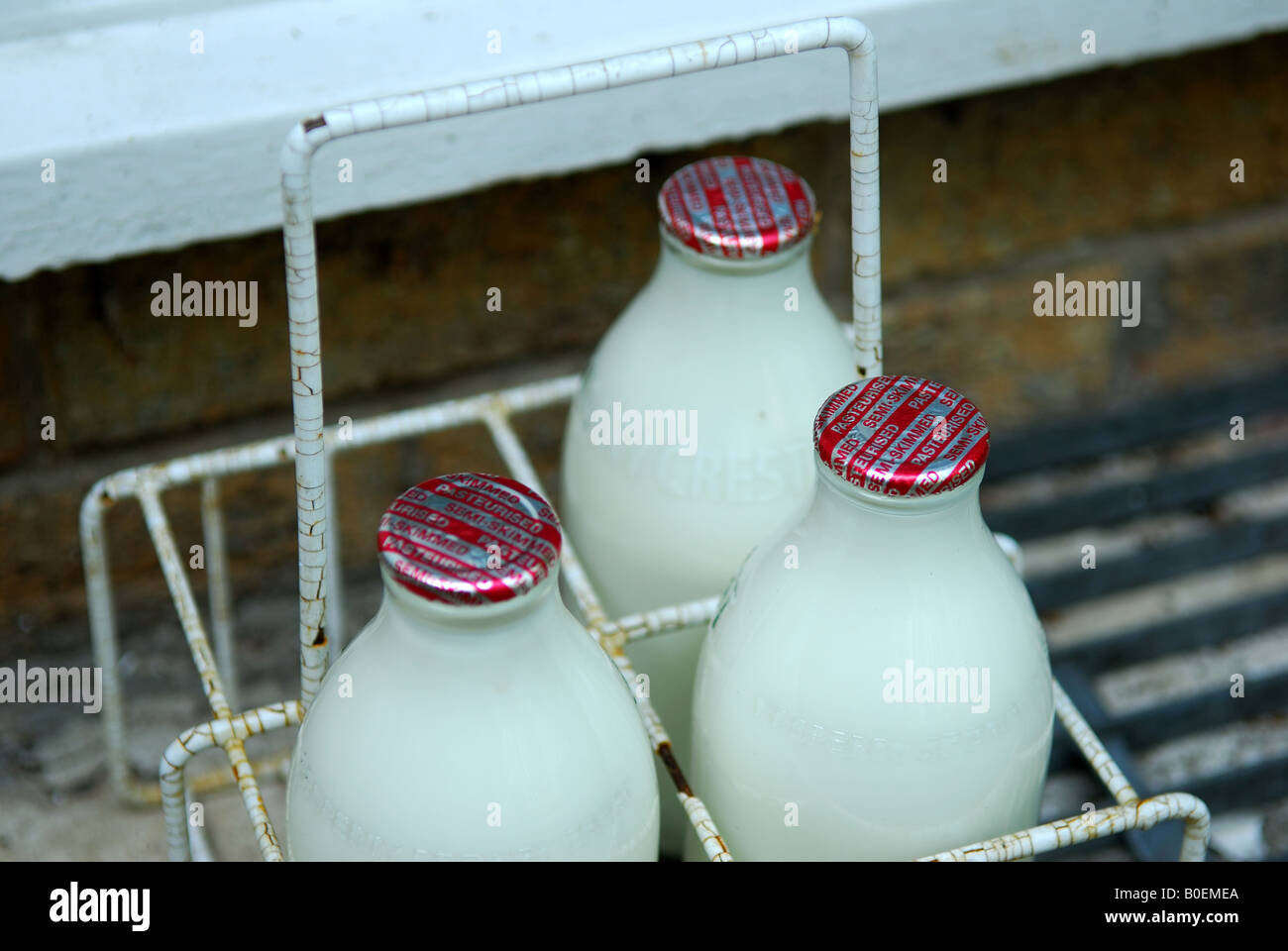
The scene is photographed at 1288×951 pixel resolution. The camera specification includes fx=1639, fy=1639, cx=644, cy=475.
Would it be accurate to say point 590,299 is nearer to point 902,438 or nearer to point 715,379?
point 715,379

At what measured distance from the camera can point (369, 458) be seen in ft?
3.00

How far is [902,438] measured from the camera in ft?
1.57

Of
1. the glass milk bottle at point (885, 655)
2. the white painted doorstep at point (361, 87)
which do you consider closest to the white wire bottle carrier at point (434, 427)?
the glass milk bottle at point (885, 655)

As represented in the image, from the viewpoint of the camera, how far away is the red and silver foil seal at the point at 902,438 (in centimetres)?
46

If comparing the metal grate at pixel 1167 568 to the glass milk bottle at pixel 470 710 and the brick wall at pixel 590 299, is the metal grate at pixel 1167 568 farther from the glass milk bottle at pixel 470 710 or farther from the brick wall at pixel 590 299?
the glass milk bottle at pixel 470 710

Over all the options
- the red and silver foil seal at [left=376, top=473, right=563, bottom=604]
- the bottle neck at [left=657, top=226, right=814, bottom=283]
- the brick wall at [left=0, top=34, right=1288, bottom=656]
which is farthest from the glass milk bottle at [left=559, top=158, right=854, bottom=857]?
the brick wall at [left=0, top=34, right=1288, bottom=656]

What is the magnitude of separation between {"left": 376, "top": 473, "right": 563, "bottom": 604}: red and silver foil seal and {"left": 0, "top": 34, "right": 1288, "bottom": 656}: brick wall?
38 cm

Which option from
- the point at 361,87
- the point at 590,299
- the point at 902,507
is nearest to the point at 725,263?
the point at 902,507

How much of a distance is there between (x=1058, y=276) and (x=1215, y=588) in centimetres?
21

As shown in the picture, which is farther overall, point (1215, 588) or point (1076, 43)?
point (1215, 588)

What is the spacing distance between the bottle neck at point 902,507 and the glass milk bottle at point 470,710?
0.27 feet

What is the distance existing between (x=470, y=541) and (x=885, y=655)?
13 centimetres
